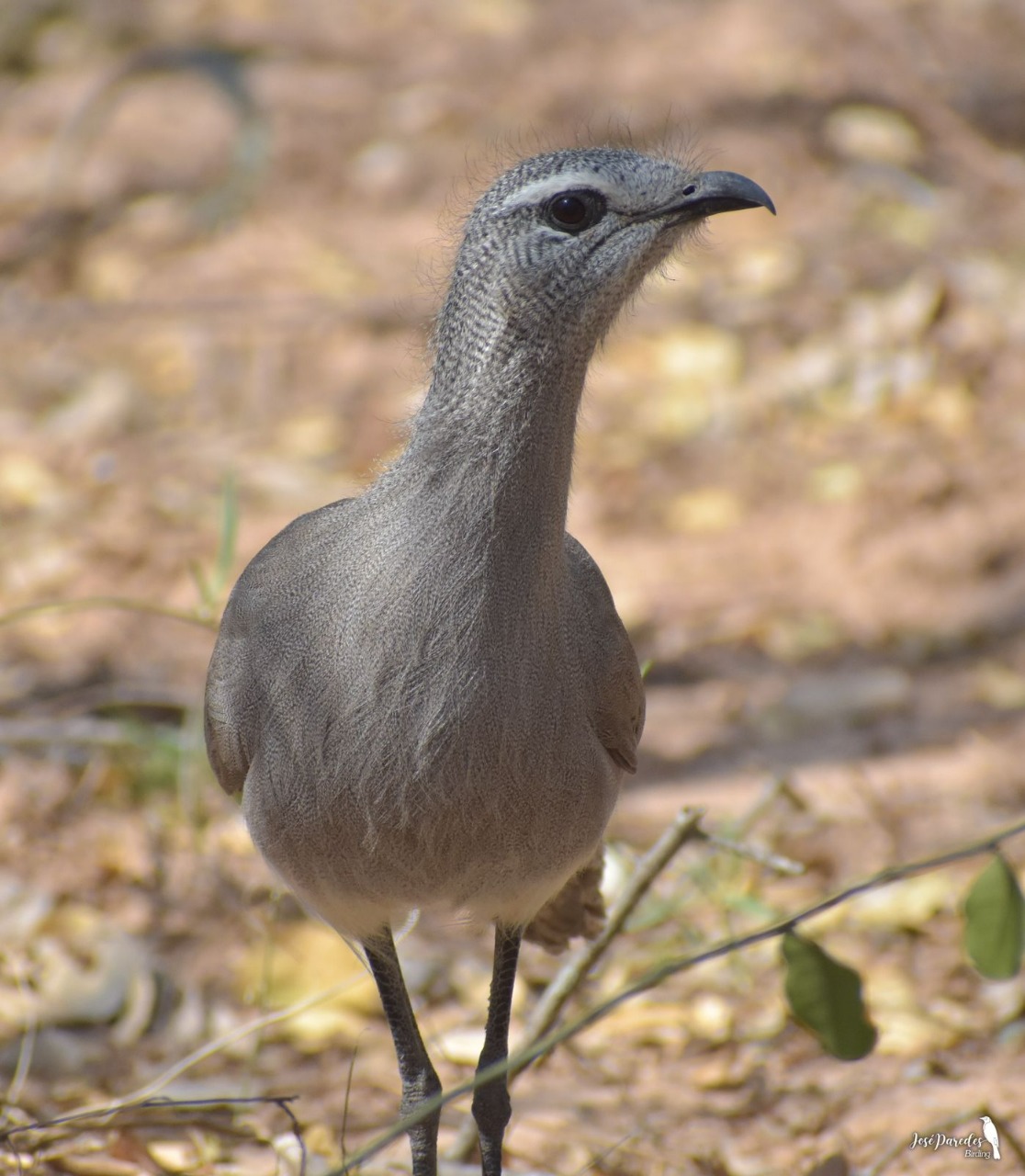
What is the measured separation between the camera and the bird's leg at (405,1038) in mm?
3395

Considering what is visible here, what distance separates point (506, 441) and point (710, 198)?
62 cm

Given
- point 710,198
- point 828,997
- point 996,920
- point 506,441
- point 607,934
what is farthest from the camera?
point 607,934

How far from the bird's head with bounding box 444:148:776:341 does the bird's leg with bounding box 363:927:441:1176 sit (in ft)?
4.77

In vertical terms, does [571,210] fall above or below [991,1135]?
above

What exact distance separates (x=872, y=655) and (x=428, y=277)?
314cm

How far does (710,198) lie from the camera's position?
288cm

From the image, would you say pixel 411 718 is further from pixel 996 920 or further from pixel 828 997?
pixel 996 920

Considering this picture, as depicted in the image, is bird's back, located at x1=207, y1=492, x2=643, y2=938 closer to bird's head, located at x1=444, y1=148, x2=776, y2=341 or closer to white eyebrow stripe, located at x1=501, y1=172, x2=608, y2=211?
bird's head, located at x1=444, y1=148, x2=776, y2=341

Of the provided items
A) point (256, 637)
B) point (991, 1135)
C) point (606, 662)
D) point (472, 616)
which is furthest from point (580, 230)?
point (991, 1135)

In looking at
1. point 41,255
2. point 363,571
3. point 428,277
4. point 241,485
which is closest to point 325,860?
point 363,571

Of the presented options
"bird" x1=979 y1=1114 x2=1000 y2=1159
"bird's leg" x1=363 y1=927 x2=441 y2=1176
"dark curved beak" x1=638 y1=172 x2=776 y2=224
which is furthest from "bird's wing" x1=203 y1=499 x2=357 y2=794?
"bird" x1=979 y1=1114 x2=1000 y2=1159

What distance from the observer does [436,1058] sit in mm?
4215

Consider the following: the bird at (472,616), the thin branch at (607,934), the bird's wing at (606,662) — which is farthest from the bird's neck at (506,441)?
the thin branch at (607,934)

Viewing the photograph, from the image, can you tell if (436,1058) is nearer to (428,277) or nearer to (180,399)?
(428,277)
